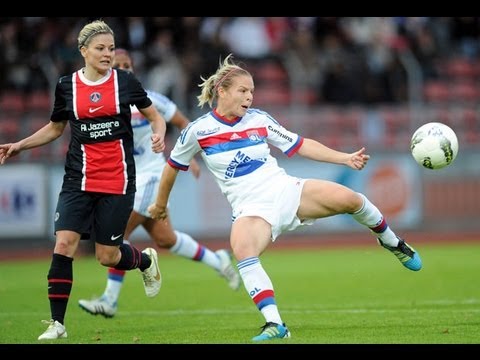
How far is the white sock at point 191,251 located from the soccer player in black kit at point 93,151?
2285 mm

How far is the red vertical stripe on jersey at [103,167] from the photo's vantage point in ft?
24.8

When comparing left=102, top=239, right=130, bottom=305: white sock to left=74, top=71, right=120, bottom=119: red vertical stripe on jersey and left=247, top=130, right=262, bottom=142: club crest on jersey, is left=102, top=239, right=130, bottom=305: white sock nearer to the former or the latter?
left=74, top=71, right=120, bottom=119: red vertical stripe on jersey

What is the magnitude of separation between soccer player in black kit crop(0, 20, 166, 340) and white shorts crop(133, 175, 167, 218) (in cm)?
178

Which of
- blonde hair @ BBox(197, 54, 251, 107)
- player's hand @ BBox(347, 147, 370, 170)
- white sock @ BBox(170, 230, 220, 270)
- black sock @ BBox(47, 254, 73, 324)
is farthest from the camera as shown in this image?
white sock @ BBox(170, 230, 220, 270)

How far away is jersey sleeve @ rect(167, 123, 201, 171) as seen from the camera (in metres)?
7.58

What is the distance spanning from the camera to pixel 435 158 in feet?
24.9

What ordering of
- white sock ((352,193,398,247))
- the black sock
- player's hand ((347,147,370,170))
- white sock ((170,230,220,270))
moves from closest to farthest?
player's hand ((347,147,370,170)) < the black sock < white sock ((352,193,398,247)) < white sock ((170,230,220,270))

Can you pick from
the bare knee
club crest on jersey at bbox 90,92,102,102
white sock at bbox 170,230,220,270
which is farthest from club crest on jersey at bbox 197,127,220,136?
white sock at bbox 170,230,220,270

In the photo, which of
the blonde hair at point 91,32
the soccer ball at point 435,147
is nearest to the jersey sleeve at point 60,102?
the blonde hair at point 91,32

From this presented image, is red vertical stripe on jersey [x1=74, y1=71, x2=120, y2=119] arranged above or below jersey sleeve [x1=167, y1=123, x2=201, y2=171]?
above

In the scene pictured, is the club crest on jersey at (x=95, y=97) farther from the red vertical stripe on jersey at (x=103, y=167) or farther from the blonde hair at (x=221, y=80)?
the blonde hair at (x=221, y=80)

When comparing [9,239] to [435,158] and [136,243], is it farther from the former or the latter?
[435,158]

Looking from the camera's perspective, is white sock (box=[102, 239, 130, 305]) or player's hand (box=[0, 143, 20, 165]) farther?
white sock (box=[102, 239, 130, 305])

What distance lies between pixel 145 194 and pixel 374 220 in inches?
108
